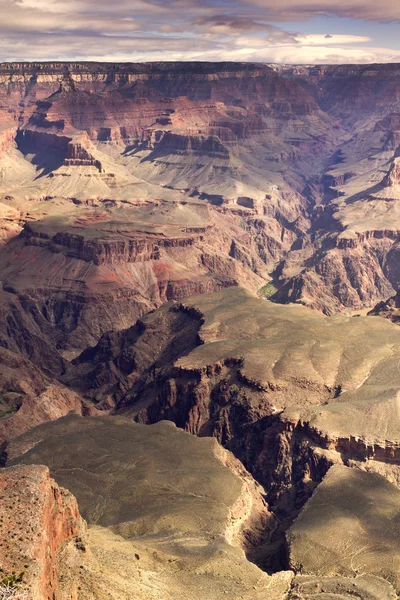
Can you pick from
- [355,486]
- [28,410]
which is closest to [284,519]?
[355,486]

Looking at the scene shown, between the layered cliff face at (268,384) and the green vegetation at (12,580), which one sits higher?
the green vegetation at (12,580)

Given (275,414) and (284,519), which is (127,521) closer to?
(284,519)

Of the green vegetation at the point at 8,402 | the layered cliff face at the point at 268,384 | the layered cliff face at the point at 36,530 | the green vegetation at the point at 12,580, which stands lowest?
the green vegetation at the point at 8,402

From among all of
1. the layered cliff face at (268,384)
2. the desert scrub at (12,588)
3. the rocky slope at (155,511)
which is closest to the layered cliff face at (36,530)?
the desert scrub at (12,588)

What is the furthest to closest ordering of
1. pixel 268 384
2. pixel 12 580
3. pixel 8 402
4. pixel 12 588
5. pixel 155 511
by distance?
pixel 8 402 → pixel 268 384 → pixel 155 511 → pixel 12 580 → pixel 12 588

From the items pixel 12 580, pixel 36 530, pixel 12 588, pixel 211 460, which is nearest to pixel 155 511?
pixel 211 460

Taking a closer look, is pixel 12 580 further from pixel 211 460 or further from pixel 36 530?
pixel 211 460

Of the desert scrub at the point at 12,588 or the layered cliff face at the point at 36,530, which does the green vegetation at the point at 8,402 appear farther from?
the desert scrub at the point at 12,588

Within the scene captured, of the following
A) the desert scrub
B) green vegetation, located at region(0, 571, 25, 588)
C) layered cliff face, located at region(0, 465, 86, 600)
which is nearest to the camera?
the desert scrub

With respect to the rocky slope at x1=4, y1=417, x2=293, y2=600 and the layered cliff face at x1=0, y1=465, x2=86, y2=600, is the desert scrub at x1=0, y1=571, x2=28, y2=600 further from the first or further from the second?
the rocky slope at x1=4, y1=417, x2=293, y2=600

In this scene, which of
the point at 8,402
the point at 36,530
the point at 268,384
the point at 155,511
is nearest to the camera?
the point at 36,530

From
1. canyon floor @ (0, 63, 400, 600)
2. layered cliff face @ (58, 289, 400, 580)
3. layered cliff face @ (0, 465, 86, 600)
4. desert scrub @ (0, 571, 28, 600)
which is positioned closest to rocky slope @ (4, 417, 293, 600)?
canyon floor @ (0, 63, 400, 600)

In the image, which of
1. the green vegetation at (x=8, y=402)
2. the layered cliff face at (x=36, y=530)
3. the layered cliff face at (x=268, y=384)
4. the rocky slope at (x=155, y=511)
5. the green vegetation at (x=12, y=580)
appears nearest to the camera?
the green vegetation at (x=12, y=580)
